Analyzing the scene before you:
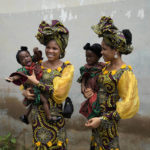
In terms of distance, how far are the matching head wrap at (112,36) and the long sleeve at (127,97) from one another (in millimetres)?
253

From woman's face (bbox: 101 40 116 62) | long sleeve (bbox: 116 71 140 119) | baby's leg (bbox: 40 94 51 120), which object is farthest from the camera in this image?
baby's leg (bbox: 40 94 51 120)

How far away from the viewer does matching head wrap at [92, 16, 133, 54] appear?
83.4 inches

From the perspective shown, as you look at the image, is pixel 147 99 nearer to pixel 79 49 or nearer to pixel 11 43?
pixel 79 49

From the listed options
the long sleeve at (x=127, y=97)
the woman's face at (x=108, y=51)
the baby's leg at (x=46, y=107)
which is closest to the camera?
the long sleeve at (x=127, y=97)

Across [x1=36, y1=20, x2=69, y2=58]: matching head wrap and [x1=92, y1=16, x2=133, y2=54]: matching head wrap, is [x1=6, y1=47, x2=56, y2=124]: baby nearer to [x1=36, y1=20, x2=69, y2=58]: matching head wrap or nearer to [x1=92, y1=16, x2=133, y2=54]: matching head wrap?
[x1=36, y1=20, x2=69, y2=58]: matching head wrap

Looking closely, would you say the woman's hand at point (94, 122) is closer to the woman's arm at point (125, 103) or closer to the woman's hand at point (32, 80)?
the woman's arm at point (125, 103)

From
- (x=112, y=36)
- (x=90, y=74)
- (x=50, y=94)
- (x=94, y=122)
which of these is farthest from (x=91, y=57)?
(x=94, y=122)

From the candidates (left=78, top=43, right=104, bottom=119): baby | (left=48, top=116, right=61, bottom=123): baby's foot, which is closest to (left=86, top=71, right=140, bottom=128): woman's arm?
(left=78, top=43, right=104, bottom=119): baby

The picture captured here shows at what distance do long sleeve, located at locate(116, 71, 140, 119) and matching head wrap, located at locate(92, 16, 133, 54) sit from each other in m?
0.25

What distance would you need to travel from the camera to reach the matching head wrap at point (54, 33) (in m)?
2.36

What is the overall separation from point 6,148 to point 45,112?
2.23 m

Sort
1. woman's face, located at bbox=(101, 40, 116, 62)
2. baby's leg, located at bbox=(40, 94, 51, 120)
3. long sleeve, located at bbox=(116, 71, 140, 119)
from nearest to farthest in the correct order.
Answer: long sleeve, located at bbox=(116, 71, 140, 119)
woman's face, located at bbox=(101, 40, 116, 62)
baby's leg, located at bbox=(40, 94, 51, 120)

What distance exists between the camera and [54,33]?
238 centimetres

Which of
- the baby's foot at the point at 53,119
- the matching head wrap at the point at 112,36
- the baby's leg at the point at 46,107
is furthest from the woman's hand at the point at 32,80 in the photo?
the matching head wrap at the point at 112,36
